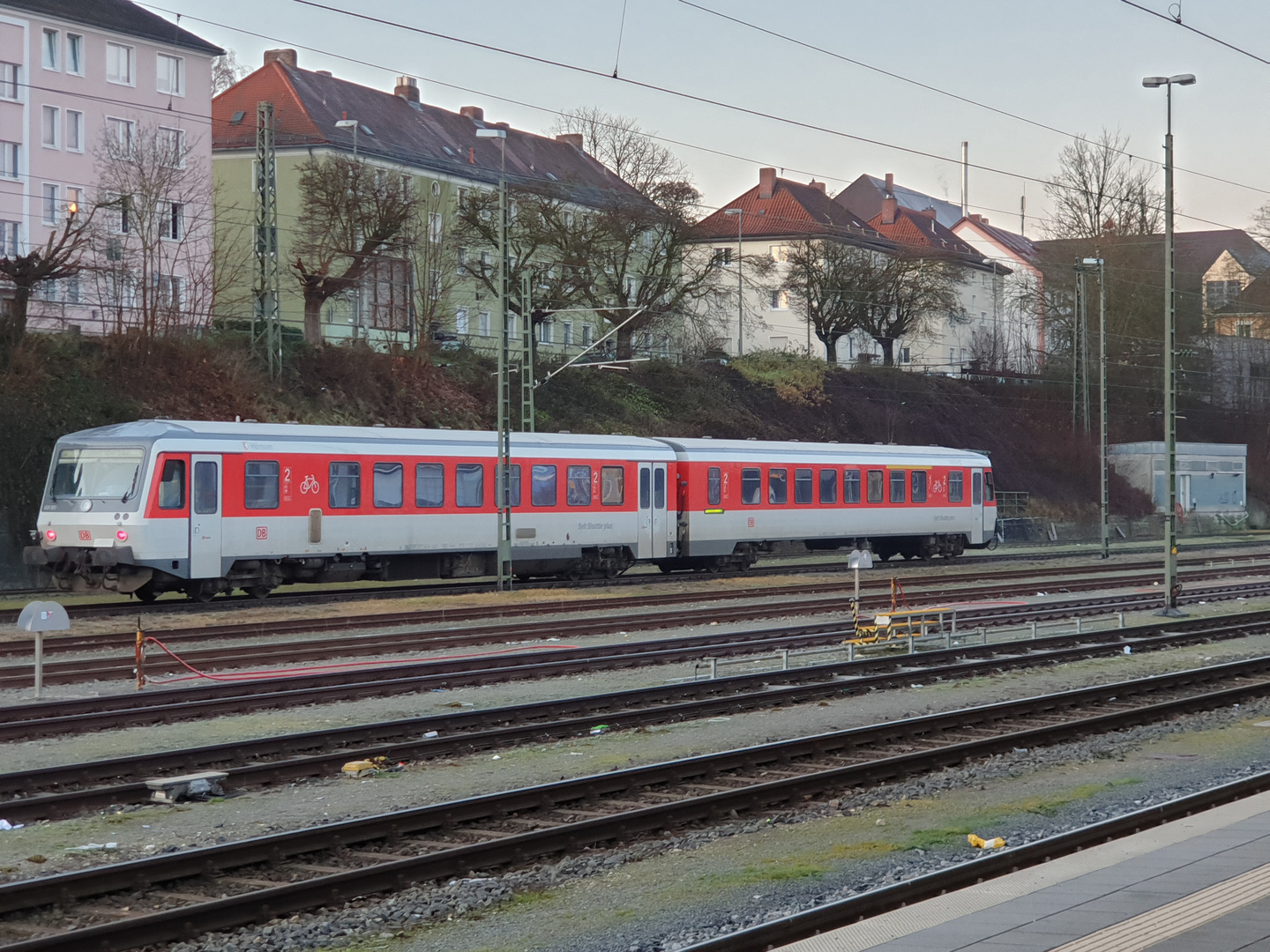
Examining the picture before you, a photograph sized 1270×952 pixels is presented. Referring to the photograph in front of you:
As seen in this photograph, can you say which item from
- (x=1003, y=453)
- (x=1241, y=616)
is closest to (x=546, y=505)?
(x=1241, y=616)

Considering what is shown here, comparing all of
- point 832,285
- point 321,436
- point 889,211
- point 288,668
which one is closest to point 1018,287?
point 889,211

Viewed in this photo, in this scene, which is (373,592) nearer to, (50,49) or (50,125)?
(50,125)

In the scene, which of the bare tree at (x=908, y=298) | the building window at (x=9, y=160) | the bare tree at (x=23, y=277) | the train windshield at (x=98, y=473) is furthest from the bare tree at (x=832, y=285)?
the train windshield at (x=98, y=473)

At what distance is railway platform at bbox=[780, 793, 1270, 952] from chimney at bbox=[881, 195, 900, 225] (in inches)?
3840

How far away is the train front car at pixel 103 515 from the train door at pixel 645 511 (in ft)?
38.9

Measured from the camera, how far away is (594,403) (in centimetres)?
5741

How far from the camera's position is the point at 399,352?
50750 mm

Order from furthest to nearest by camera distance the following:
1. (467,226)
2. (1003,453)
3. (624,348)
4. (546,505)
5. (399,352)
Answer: (1003,453) → (624,348) → (467,226) → (399,352) → (546,505)

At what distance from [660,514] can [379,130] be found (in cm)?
4136

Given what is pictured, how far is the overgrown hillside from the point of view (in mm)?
36688

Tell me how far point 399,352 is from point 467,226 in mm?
9317

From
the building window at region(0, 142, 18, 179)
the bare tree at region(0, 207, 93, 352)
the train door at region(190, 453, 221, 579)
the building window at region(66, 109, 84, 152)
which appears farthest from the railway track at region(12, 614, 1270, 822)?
the building window at region(66, 109, 84, 152)

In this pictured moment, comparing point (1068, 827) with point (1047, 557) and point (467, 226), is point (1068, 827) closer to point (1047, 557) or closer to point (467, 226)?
point (1047, 557)

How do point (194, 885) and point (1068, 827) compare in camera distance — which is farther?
point (1068, 827)
